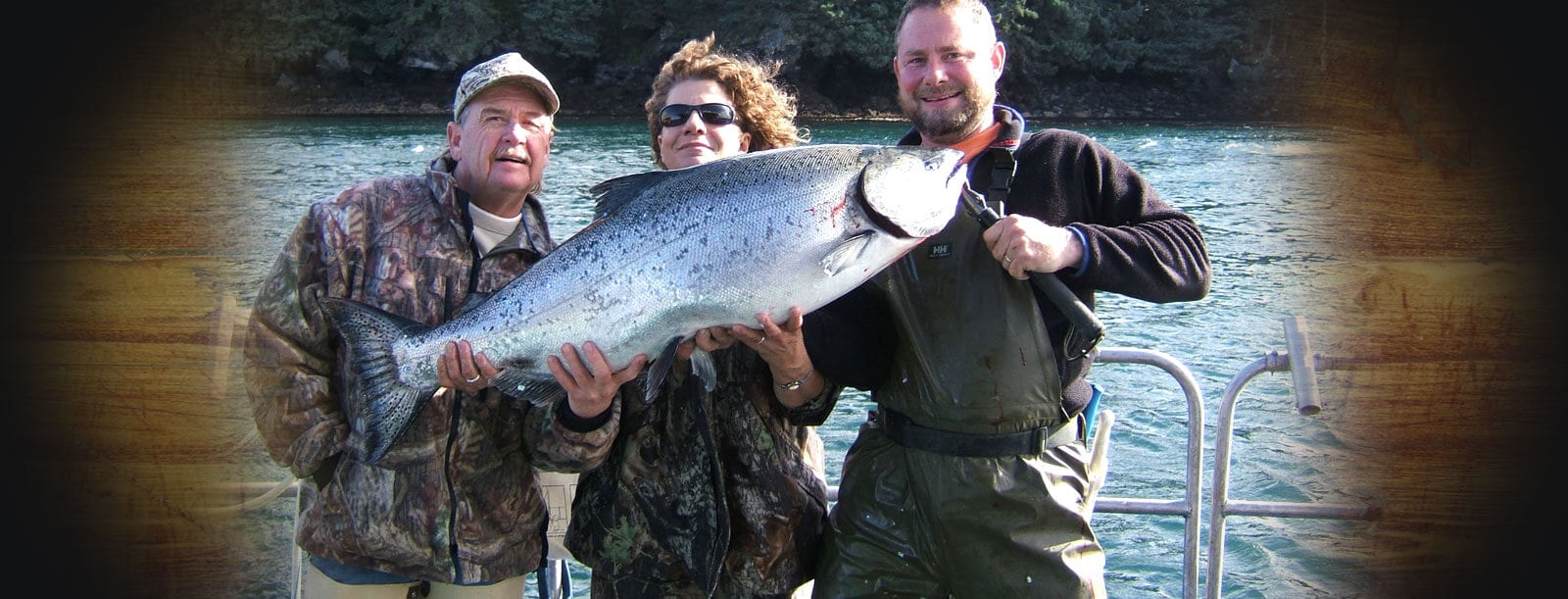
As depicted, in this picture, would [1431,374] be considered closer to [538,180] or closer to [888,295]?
[888,295]

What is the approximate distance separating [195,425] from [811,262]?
1.52 m

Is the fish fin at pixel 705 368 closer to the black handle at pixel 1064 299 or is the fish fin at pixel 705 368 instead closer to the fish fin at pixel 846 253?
the fish fin at pixel 846 253

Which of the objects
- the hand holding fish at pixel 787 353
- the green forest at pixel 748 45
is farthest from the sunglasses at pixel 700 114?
the green forest at pixel 748 45

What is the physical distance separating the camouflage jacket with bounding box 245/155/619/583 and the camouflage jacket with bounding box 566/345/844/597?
15cm

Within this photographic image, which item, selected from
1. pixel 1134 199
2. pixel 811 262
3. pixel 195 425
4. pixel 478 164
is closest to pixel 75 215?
pixel 195 425

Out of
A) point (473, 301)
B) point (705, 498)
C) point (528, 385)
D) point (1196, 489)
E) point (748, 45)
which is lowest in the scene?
point (748, 45)

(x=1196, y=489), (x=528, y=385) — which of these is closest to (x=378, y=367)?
(x=528, y=385)

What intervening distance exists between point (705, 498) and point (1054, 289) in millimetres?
1144

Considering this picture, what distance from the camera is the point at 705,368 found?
2912mm

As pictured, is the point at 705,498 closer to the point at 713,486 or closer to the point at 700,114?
the point at 713,486

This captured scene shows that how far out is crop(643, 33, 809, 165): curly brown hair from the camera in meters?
3.30

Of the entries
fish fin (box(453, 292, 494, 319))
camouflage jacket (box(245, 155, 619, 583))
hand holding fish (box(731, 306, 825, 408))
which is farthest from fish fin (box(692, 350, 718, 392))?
fish fin (box(453, 292, 494, 319))

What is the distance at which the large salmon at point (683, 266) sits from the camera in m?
2.68

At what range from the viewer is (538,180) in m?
3.20
